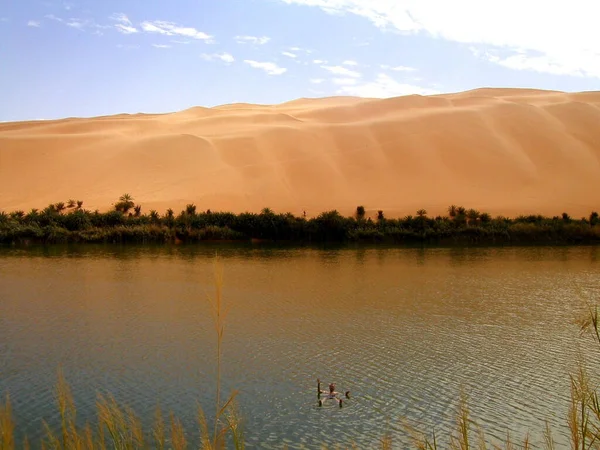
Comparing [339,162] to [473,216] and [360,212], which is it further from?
[473,216]

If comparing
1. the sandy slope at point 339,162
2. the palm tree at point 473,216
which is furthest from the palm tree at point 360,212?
the palm tree at point 473,216

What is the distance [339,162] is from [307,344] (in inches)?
1351

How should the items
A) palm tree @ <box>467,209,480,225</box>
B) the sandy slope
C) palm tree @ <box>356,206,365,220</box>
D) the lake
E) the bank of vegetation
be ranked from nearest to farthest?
1. the lake
2. the bank of vegetation
3. palm tree @ <box>467,209,480,225</box>
4. palm tree @ <box>356,206,365,220</box>
5. the sandy slope

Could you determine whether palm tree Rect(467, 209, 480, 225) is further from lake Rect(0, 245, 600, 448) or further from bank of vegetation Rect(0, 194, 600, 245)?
lake Rect(0, 245, 600, 448)

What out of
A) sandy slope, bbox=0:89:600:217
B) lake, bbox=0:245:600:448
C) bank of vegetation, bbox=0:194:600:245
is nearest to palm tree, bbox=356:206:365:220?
sandy slope, bbox=0:89:600:217

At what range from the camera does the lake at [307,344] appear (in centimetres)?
902

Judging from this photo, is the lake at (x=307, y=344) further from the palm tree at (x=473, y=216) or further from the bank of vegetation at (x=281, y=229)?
the palm tree at (x=473, y=216)

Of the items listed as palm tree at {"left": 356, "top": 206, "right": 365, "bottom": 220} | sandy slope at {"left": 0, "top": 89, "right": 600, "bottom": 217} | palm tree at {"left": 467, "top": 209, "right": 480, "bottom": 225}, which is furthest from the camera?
sandy slope at {"left": 0, "top": 89, "right": 600, "bottom": 217}

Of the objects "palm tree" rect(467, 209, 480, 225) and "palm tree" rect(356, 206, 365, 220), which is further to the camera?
"palm tree" rect(356, 206, 365, 220)

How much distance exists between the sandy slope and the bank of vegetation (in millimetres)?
3748

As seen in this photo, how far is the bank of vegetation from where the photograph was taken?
3262 centimetres

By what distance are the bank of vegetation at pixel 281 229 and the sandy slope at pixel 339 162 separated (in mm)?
3748

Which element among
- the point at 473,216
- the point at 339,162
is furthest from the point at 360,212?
the point at 339,162

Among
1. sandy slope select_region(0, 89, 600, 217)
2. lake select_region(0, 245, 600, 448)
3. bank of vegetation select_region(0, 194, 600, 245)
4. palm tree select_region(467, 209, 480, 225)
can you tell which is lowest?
lake select_region(0, 245, 600, 448)
